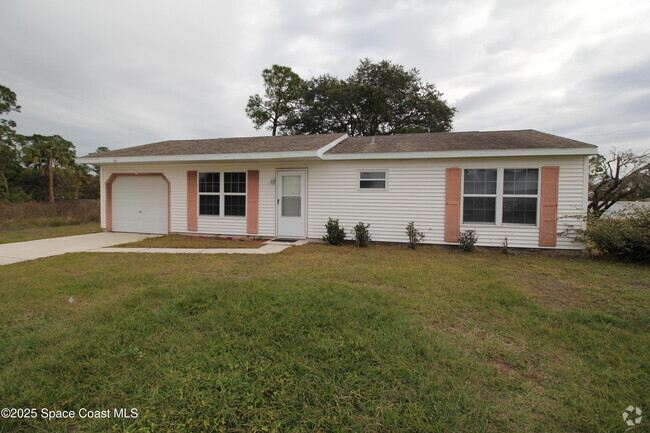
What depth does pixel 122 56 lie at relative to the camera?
10617 millimetres

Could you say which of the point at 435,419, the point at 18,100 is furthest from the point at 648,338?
the point at 18,100

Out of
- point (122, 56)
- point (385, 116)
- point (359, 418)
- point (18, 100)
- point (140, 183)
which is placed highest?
point (18, 100)

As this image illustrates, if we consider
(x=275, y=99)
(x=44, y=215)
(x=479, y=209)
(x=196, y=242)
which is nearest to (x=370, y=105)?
(x=275, y=99)

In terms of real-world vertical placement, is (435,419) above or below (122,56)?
below

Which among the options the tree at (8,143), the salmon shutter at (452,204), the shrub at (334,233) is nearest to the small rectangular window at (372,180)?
the shrub at (334,233)

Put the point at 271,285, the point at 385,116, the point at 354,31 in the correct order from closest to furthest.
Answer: the point at 271,285
the point at 354,31
the point at 385,116

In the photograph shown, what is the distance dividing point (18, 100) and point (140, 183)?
30002 mm

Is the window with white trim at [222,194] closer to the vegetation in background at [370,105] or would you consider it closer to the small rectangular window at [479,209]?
the small rectangular window at [479,209]

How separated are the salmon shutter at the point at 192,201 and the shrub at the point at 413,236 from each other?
275 inches

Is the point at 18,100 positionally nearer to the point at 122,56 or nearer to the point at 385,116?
the point at 122,56

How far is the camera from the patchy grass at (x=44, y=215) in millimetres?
12180

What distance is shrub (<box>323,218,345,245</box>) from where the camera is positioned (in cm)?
820

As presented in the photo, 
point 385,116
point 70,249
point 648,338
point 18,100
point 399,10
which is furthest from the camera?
point 18,100

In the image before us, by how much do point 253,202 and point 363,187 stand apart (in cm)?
358
